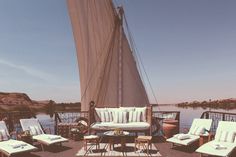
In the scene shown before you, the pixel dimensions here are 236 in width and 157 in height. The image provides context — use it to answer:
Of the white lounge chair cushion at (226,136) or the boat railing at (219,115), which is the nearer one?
the white lounge chair cushion at (226,136)

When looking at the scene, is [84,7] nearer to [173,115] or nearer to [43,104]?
[173,115]

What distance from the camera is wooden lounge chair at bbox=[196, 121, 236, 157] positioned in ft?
19.8

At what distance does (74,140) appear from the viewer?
9.33 metres

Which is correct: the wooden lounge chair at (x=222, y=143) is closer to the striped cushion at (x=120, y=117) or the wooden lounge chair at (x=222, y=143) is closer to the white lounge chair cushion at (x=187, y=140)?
the white lounge chair cushion at (x=187, y=140)

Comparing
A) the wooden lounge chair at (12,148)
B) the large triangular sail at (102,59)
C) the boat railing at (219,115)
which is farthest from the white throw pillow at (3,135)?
the boat railing at (219,115)

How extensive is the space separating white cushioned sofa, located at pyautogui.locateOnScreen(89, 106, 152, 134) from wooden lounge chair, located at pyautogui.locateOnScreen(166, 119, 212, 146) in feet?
4.55

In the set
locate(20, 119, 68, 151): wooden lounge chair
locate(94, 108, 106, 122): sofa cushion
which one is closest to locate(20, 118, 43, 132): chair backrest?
locate(20, 119, 68, 151): wooden lounge chair

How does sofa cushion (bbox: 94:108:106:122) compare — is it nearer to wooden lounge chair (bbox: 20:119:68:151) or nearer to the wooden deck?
the wooden deck

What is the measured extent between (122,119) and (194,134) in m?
2.65

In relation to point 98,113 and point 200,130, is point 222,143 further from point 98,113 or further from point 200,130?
point 98,113

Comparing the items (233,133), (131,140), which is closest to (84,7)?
(131,140)

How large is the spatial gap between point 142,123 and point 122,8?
669 centimetres

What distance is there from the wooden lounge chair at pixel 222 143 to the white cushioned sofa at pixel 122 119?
2.57 metres

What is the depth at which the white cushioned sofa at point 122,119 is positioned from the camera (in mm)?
8867
